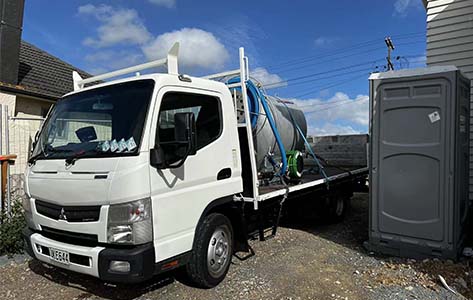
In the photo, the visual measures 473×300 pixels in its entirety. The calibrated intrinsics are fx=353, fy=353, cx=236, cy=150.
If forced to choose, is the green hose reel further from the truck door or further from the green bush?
the green bush

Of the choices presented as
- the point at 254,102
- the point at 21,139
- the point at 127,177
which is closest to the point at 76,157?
the point at 127,177

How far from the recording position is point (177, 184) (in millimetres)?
3535

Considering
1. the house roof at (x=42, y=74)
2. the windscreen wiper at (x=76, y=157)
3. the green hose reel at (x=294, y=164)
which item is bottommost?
the green hose reel at (x=294, y=164)

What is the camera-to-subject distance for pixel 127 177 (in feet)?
10.2

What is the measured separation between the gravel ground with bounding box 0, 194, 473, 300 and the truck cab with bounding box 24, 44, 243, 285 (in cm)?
53

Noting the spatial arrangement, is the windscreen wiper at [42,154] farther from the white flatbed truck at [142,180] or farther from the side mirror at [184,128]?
the side mirror at [184,128]

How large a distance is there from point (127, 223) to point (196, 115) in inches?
58.4

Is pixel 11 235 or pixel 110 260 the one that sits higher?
pixel 110 260

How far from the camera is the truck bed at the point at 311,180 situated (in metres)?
4.77

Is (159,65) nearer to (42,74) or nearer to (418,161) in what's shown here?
(418,161)

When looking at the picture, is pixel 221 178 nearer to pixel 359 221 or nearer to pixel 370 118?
pixel 370 118

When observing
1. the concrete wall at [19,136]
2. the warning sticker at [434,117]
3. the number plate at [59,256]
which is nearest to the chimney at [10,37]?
the concrete wall at [19,136]

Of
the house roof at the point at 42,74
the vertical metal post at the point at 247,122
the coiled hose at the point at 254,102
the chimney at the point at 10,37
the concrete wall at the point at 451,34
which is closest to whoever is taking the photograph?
the vertical metal post at the point at 247,122

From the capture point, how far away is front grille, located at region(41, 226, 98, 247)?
328cm
